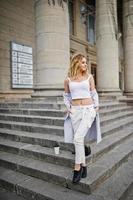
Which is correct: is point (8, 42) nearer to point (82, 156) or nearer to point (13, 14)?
point (13, 14)

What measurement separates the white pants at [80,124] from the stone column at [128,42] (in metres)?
10.0

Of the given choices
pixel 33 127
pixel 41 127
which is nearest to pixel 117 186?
pixel 41 127

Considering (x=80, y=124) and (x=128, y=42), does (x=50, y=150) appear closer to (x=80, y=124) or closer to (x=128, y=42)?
(x=80, y=124)

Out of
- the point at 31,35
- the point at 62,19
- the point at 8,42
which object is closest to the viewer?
the point at 62,19

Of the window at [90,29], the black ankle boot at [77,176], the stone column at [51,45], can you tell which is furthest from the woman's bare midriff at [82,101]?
the window at [90,29]

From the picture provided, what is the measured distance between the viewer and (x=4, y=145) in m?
4.97

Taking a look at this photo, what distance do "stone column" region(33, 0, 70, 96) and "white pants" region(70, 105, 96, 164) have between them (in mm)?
3860

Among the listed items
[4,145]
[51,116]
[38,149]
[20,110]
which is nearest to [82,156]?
[38,149]

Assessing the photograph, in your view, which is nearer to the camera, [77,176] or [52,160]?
[77,176]

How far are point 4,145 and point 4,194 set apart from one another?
1446mm

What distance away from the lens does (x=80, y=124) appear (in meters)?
3.55

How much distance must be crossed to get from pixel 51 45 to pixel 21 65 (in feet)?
11.2

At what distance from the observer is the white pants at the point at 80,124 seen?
3486mm

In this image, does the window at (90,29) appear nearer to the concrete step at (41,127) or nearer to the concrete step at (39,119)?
the concrete step at (39,119)
